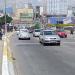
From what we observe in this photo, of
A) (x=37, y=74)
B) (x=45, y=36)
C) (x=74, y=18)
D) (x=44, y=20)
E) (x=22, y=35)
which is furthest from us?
(x=44, y=20)

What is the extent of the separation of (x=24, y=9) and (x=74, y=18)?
1937 inches

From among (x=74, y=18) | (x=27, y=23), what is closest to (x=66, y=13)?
(x=27, y=23)

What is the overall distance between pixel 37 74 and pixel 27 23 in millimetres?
175125

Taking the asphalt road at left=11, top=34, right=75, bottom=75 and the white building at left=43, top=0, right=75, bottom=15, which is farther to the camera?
the white building at left=43, top=0, right=75, bottom=15

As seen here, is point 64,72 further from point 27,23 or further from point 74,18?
point 27,23

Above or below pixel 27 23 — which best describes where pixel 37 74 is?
above

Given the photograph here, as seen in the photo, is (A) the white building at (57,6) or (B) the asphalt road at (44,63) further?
(A) the white building at (57,6)

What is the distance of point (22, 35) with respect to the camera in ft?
174

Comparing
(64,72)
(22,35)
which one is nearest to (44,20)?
(22,35)

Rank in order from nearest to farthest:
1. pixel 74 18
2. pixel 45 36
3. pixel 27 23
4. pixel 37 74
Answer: pixel 37 74 < pixel 45 36 < pixel 74 18 < pixel 27 23

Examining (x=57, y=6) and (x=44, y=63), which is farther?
(x=57, y=6)

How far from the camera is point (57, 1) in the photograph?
177 metres

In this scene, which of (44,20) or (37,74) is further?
(44,20)

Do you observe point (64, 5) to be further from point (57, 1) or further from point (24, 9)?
point (24, 9)
